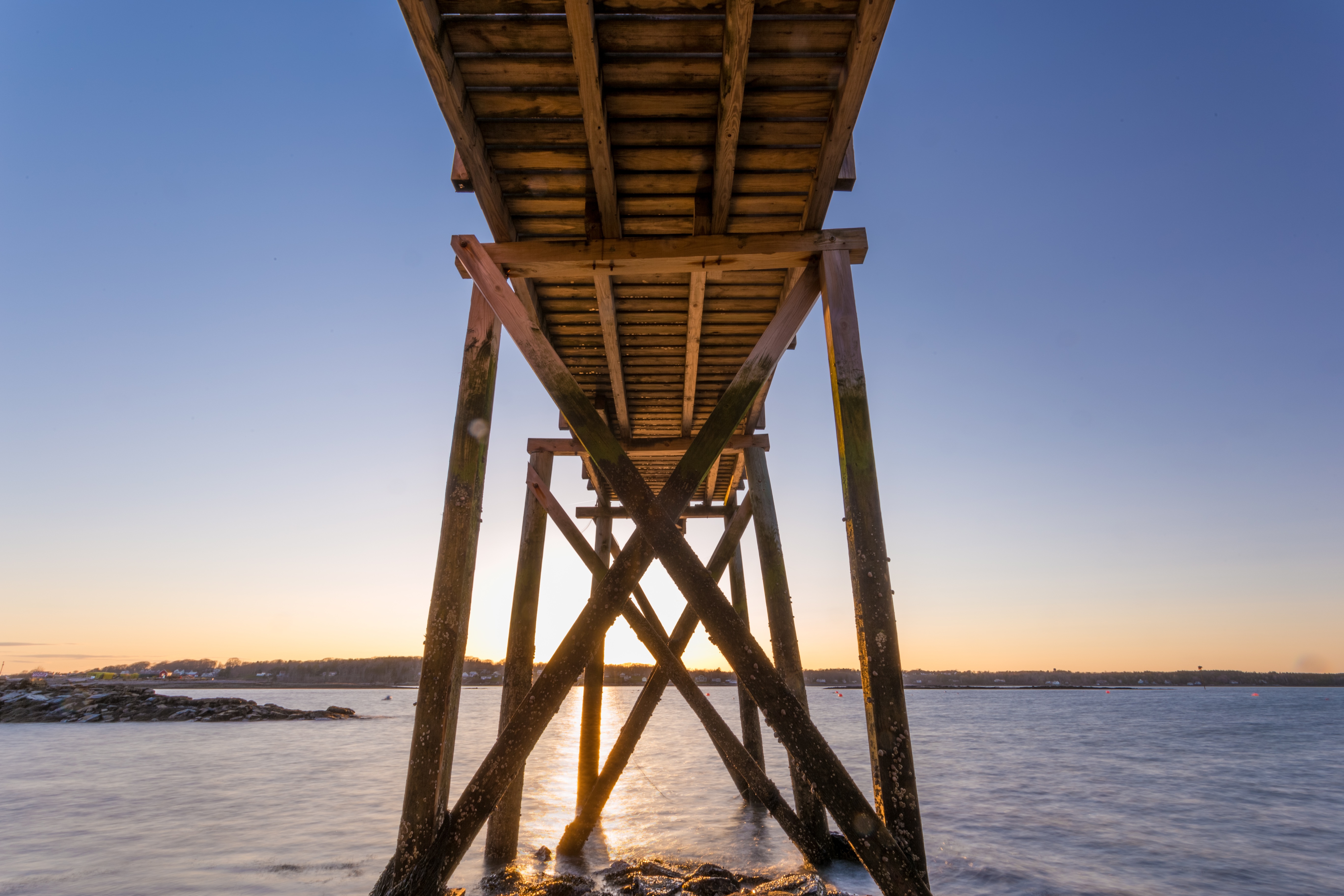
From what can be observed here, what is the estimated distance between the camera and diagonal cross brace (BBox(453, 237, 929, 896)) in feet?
8.61

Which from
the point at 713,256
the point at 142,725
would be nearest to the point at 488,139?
the point at 713,256

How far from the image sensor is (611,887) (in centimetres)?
443

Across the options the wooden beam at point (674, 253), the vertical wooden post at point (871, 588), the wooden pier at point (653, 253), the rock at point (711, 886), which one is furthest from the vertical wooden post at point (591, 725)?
the vertical wooden post at point (871, 588)

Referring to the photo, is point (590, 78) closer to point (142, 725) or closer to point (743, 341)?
point (743, 341)

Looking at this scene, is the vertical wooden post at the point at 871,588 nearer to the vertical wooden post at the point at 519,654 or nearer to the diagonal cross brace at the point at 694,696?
the diagonal cross brace at the point at 694,696

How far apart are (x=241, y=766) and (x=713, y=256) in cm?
1793

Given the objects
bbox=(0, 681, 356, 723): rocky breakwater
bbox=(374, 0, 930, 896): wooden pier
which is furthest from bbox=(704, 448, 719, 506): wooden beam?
bbox=(0, 681, 356, 723): rocky breakwater

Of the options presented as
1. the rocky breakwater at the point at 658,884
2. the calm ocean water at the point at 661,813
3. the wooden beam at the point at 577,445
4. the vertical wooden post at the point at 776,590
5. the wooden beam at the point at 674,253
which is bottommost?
the calm ocean water at the point at 661,813

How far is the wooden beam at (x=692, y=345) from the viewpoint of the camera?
4137mm

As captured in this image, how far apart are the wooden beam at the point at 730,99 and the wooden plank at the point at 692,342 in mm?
542

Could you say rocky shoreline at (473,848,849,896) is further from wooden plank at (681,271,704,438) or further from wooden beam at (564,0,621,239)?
wooden beam at (564,0,621,239)

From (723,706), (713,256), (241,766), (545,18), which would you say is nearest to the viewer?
(545,18)

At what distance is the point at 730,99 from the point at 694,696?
15.3ft

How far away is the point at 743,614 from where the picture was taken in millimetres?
7484
